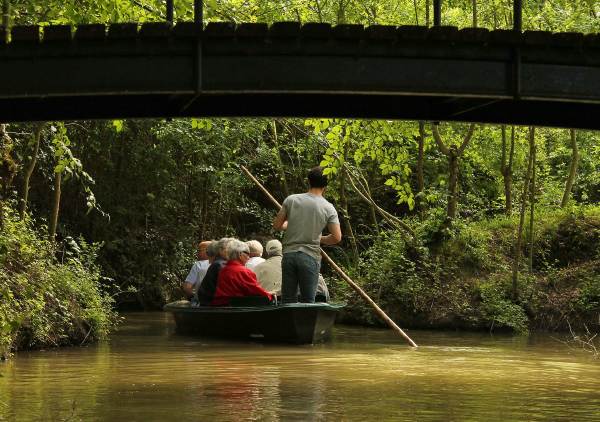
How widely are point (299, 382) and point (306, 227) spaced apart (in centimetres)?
401

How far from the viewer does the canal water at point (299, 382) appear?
9188mm

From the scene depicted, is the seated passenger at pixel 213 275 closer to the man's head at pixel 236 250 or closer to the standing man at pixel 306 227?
the man's head at pixel 236 250

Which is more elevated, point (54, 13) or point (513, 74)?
point (54, 13)

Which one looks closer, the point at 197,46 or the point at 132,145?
the point at 197,46

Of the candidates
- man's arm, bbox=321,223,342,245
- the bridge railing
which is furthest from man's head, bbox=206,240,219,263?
the bridge railing

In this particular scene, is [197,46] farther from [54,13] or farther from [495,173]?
[495,173]

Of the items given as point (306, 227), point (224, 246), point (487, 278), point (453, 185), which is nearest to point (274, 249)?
point (224, 246)

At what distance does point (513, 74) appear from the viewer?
31.0 ft

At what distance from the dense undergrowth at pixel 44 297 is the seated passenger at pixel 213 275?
4.52 feet

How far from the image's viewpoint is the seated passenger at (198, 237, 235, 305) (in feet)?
56.3

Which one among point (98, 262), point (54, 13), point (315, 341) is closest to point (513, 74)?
point (54, 13)

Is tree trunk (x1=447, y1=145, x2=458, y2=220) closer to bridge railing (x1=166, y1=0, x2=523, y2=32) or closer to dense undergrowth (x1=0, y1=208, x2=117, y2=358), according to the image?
dense undergrowth (x1=0, y1=208, x2=117, y2=358)

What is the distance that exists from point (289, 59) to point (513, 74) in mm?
1758

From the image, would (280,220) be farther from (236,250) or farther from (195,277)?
(195,277)
